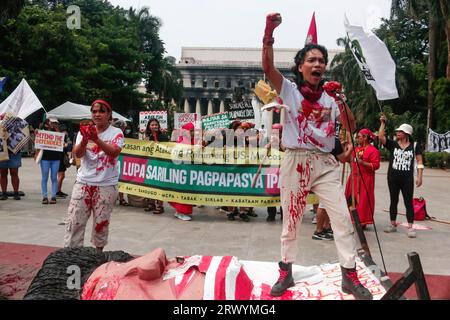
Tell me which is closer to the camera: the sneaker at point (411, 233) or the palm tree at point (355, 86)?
the sneaker at point (411, 233)

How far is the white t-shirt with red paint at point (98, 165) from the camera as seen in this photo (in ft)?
14.1

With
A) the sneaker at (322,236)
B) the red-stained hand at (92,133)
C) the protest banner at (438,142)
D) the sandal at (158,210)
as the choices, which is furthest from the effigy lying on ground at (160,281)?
the protest banner at (438,142)

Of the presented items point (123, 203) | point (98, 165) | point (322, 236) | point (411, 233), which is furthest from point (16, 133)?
point (411, 233)

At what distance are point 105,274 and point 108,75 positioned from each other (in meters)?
32.7

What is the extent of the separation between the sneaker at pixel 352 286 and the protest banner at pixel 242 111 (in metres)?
7.99

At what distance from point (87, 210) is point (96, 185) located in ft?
0.88

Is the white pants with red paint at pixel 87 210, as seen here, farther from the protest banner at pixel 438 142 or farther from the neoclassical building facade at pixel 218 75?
the neoclassical building facade at pixel 218 75

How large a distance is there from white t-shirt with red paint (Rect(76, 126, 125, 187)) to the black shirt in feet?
15.8

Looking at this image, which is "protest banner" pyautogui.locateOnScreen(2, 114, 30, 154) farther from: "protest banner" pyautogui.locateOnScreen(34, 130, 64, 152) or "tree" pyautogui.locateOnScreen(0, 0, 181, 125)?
"tree" pyautogui.locateOnScreen(0, 0, 181, 125)

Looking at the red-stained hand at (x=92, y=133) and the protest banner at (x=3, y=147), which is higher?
the red-stained hand at (x=92, y=133)

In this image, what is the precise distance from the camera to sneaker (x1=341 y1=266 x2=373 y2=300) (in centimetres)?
321

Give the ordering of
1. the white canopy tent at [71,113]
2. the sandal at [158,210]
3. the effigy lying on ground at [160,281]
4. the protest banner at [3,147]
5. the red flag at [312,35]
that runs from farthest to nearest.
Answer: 1. the white canopy tent at [71,113]
2. the protest banner at [3,147]
3. the sandal at [158,210]
4. the red flag at [312,35]
5. the effigy lying on ground at [160,281]

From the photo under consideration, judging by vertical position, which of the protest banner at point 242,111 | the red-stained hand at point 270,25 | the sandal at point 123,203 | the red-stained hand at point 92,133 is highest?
the red-stained hand at point 270,25

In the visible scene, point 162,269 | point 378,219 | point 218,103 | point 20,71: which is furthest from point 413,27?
point 218,103
